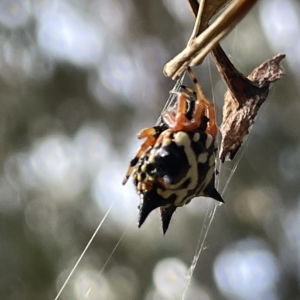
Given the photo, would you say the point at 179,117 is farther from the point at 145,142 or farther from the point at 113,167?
the point at 113,167

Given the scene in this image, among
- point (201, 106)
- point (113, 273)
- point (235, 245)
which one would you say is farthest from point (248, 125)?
point (113, 273)

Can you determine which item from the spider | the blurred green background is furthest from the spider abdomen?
the blurred green background

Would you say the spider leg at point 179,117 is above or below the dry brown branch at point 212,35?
below

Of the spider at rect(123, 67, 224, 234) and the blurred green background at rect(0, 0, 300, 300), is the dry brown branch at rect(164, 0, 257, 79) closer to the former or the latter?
the spider at rect(123, 67, 224, 234)

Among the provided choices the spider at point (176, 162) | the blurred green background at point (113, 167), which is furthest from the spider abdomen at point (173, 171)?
the blurred green background at point (113, 167)

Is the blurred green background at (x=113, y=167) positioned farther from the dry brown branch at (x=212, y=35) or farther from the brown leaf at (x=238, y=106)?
the dry brown branch at (x=212, y=35)

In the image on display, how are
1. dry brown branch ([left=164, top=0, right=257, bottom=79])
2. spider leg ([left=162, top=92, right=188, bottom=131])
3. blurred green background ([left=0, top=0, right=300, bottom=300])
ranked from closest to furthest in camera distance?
dry brown branch ([left=164, top=0, right=257, bottom=79]) < spider leg ([left=162, top=92, right=188, bottom=131]) < blurred green background ([left=0, top=0, right=300, bottom=300])

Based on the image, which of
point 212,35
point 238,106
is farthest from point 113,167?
point 212,35
